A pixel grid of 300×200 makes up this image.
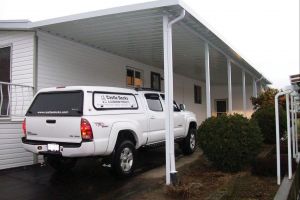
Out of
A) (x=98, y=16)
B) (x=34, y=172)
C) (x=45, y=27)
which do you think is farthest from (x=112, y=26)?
(x=34, y=172)

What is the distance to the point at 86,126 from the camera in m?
6.29

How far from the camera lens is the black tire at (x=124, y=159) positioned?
6934 millimetres

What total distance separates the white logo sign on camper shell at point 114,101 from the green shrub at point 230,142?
1865 mm

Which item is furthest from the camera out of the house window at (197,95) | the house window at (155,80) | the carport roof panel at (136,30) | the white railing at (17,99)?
the house window at (197,95)

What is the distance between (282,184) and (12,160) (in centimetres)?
610

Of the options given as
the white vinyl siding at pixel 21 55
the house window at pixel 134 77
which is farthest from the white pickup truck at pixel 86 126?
the house window at pixel 134 77

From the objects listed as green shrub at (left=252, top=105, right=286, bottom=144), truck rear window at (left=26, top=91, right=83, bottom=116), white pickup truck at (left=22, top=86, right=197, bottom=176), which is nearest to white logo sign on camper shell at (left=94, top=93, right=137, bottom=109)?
white pickup truck at (left=22, top=86, right=197, bottom=176)

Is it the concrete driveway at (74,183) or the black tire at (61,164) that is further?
the black tire at (61,164)

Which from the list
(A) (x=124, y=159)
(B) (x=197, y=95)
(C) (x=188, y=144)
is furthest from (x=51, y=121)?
(B) (x=197, y=95)

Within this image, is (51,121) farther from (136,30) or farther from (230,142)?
(230,142)

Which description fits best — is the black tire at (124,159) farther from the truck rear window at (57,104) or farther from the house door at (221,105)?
the house door at (221,105)

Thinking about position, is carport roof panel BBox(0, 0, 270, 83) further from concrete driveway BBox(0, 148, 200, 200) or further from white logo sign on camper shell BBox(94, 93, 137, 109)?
concrete driveway BBox(0, 148, 200, 200)

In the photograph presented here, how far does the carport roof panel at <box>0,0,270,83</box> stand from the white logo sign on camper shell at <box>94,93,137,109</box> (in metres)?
1.79

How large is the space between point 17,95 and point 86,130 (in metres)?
3.78
